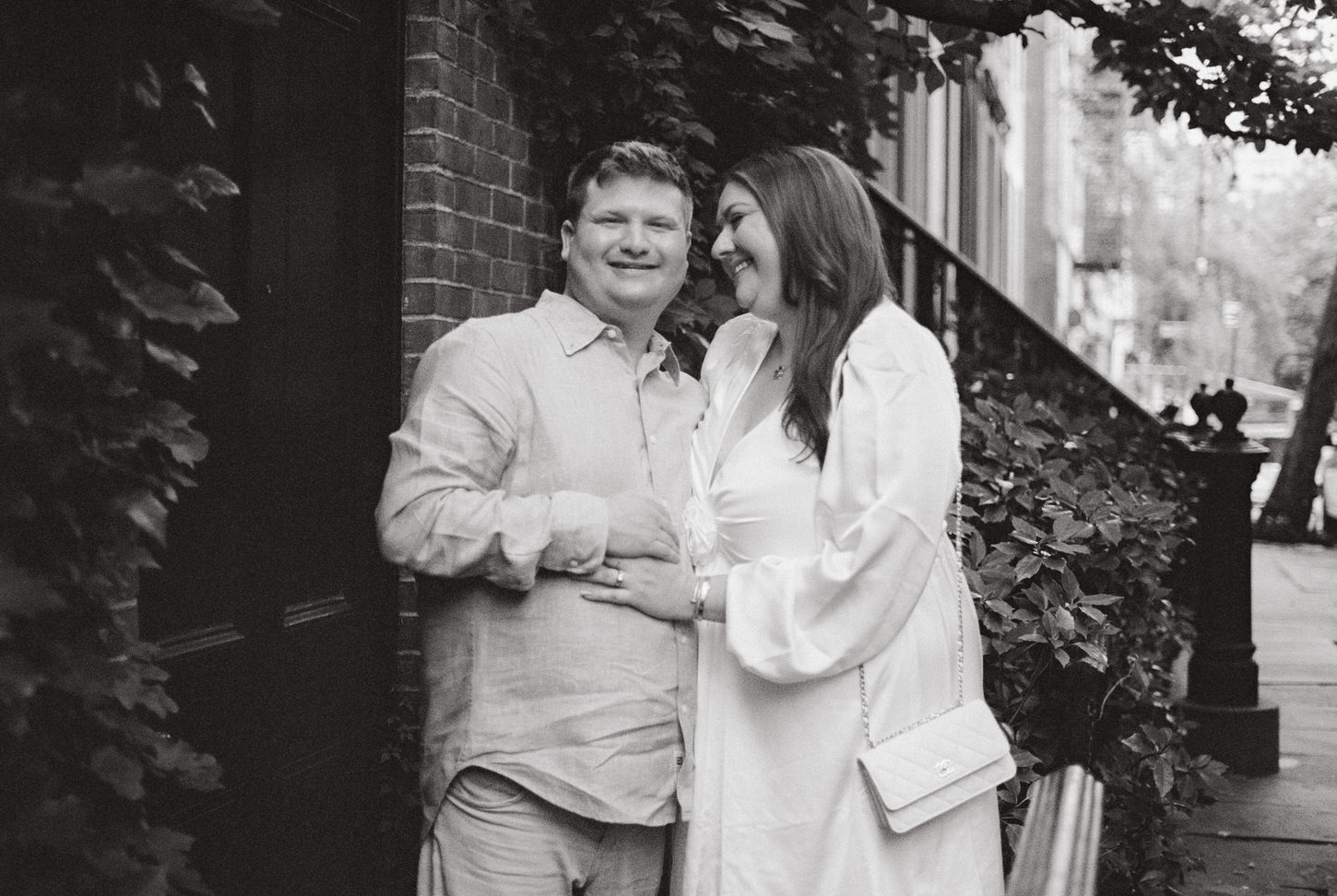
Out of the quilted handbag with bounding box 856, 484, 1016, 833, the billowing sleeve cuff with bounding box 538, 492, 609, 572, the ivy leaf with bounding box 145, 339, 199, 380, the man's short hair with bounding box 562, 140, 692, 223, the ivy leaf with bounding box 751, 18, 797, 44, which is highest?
the ivy leaf with bounding box 751, 18, 797, 44

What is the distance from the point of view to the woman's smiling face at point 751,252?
8.39ft

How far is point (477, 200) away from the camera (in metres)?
3.54

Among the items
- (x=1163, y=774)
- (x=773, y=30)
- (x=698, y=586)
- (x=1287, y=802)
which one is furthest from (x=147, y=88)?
(x=1287, y=802)

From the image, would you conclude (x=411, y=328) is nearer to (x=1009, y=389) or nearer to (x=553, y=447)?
(x=553, y=447)

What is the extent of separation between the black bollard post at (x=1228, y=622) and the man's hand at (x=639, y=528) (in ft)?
15.5

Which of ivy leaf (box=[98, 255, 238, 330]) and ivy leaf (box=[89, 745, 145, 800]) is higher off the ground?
ivy leaf (box=[98, 255, 238, 330])

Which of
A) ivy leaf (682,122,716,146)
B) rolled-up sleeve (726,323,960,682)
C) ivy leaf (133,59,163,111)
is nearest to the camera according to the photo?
ivy leaf (133,59,163,111)

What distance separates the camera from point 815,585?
2.38 meters

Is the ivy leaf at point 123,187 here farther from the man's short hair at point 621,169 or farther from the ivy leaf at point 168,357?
the man's short hair at point 621,169

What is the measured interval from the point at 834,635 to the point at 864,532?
0.63ft

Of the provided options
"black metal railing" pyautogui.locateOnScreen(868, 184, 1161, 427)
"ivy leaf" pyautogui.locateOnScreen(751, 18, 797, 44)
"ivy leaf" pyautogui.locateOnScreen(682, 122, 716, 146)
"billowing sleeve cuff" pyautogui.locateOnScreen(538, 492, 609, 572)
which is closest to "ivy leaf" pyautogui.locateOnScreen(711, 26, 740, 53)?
"ivy leaf" pyautogui.locateOnScreen(751, 18, 797, 44)

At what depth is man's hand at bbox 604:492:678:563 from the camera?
2.50 meters

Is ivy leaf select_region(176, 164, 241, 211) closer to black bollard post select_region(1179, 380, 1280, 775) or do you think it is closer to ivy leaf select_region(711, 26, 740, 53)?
ivy leaf select_region(711, 26, 740, 53)

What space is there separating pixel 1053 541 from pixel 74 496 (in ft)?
9.32
